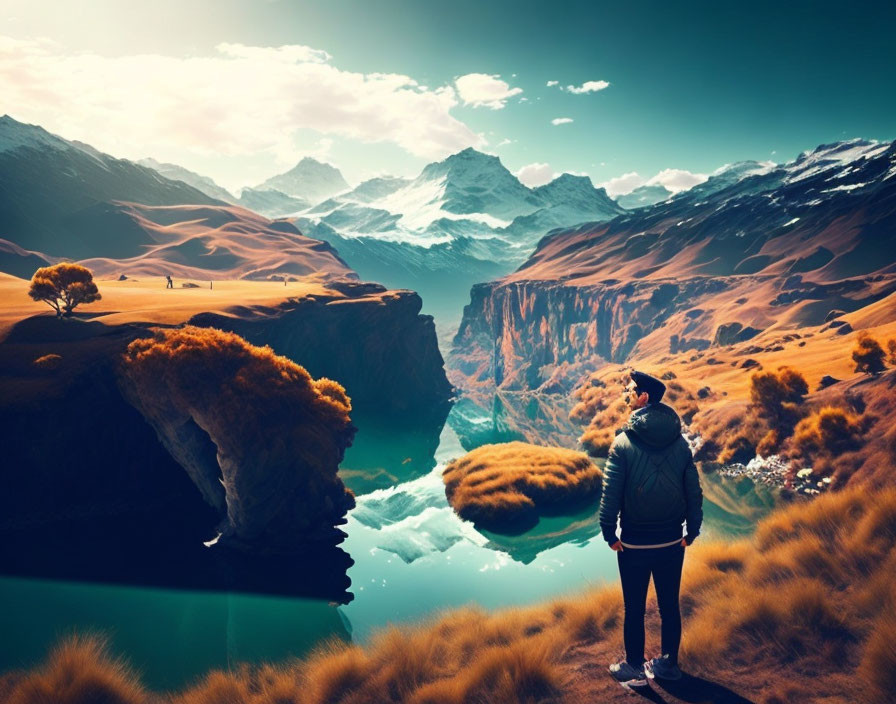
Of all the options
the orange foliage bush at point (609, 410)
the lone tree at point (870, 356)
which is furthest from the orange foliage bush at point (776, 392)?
the orange foliage bush at point (609, 410)

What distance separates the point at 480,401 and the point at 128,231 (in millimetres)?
159302

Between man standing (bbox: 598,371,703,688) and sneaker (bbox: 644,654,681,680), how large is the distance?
1 centimetres

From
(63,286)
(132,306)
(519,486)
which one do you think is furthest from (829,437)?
(132,306)

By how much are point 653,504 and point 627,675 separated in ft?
9.91

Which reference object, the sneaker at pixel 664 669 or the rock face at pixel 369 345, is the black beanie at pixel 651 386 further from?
the rock face at pixel 369 345

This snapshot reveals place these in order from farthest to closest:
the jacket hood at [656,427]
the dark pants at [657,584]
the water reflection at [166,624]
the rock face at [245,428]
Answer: the rock face at [245,428], the water reflection at [166,624], the dark pants at [657,584], the jacket hood at [656,427]

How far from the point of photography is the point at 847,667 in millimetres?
7203

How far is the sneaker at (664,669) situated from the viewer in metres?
7.47

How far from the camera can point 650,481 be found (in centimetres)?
707

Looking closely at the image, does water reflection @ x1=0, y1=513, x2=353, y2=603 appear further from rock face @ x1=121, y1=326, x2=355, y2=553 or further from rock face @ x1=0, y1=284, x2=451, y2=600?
rock face @ x1=121, y1=326, x2=355, y2=553

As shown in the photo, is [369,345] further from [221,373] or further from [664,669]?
[664,669]

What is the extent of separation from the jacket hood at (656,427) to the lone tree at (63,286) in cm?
4714

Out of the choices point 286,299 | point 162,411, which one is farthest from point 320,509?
point 286,299

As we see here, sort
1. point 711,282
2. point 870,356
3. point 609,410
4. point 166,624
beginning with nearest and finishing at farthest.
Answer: point 166,624, point 870,356, point 609,410, point 711,282
